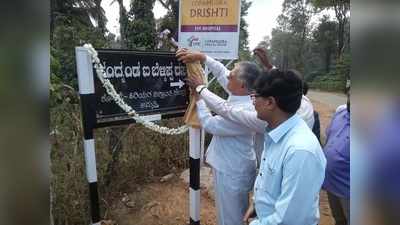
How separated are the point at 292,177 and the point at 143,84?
4.50 ft

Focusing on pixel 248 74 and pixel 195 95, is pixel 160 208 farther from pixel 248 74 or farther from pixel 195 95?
pixel 248 74

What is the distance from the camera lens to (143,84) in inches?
96.2

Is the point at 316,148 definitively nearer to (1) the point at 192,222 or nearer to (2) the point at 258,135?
(2) the point at 258,135

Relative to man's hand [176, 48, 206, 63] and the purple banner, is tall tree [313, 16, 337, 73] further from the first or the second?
man's hand [176, 48, 206, 63]

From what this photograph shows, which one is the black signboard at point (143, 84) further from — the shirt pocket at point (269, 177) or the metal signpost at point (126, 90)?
the shirt pocket at point (269, 177)

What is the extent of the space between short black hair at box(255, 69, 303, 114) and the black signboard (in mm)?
1045

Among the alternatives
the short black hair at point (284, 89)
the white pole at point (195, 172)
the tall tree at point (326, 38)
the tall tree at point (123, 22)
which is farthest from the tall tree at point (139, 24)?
the tall tree at point (326, 38)

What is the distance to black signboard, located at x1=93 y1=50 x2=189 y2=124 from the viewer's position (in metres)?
2.22

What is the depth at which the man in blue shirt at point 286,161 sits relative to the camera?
4.45 ft

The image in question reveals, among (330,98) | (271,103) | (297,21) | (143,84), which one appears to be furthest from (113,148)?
(297,21)


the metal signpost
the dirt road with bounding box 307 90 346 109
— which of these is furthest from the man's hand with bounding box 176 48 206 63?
the dirt road with bounding box 307 90 346 109

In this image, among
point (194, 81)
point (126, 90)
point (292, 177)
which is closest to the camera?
point (292, 177)

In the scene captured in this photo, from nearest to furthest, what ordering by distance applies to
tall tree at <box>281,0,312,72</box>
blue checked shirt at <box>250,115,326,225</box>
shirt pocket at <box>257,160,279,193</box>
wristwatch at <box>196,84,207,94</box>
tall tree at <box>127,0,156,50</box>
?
1. blue checked shirt at <box>250,115,326,225</box>
2. shirt pocket at <box>257,160,279,193</box>
3. wristwatch at <box>196,84,207,94</box>
4. tall tree at <box>127,0,156,50</box>
5. tall tree at <box>281,0,312,72</box>

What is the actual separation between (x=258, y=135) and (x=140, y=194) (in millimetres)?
1872
